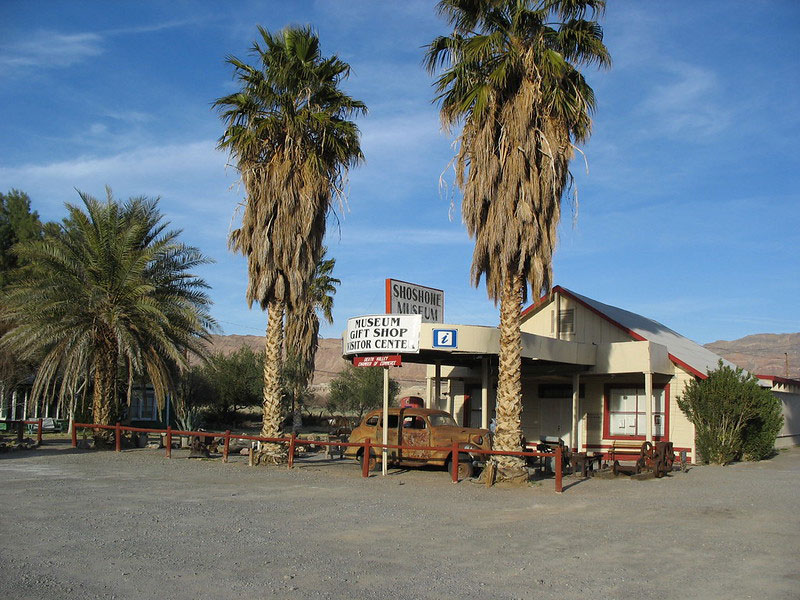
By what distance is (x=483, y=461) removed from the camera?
704 inches

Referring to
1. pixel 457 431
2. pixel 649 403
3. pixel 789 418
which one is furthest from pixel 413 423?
pixel 789 418

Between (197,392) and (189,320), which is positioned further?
(197,392)

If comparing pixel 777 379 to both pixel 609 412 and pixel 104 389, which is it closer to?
pixel 609 412

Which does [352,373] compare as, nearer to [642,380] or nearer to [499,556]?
[642,380]

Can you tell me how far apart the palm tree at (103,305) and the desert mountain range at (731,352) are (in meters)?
102

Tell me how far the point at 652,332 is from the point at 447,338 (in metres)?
12.0

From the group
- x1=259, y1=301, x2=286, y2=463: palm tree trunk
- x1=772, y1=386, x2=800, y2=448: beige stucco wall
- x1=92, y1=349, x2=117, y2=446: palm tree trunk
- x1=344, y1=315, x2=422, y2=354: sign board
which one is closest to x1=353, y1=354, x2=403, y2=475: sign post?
x1=344, y1=315, x2=422, y2=354: sign board

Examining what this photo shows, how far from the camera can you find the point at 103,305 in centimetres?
2269

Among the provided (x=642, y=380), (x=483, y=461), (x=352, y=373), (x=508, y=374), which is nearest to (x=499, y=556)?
(x=508, y=374)

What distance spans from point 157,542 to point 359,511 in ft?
12.1

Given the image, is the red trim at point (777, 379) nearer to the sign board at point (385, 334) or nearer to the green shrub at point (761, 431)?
the green shrub at point (761, 431)

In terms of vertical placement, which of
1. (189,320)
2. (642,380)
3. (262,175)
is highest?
(262,175)

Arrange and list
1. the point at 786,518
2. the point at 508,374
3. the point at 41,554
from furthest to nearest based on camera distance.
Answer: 1. the point at 508,374
2. the point at 786,518
3. the point at 41,554

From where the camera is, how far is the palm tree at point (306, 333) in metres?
36.8
